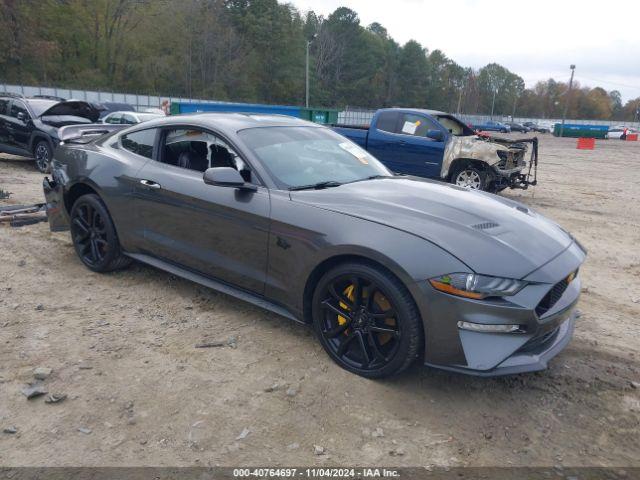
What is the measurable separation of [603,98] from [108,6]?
118837 millimetres

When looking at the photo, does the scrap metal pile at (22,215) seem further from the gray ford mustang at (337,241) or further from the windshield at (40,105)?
the windshield at (40,105)

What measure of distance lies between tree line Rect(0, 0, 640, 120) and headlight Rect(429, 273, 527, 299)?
54247 millimetres

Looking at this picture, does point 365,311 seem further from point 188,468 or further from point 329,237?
point 188,468

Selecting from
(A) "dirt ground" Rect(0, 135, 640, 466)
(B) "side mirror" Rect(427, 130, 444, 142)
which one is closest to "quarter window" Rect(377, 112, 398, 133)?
(B) "side mirror" Rect(427, 130, 444, 142)

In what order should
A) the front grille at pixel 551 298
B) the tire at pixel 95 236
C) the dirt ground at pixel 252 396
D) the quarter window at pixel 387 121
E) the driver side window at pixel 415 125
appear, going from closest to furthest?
1. the dirt ground at pixel 252 396
2. the front grille at pixel 551 298
3. the tire at pixel 95 236
4. the driver side window at pixel 415 125
5. the quarter window at pixel 387 121

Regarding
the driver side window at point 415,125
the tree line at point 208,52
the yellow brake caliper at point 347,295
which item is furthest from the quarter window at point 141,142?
the tree line at point 208,52

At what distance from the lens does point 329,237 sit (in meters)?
3.21

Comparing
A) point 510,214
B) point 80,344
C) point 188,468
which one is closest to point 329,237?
point 510,214

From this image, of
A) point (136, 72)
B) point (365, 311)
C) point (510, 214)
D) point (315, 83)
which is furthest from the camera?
point (315, 83)

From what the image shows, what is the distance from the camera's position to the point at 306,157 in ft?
13.0

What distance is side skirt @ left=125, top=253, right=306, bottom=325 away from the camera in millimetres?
3562

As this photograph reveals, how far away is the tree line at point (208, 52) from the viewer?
53812 millimetres

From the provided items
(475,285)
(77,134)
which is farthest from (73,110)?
(475,285)

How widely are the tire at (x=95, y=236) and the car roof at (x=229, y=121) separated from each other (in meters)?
0.92
